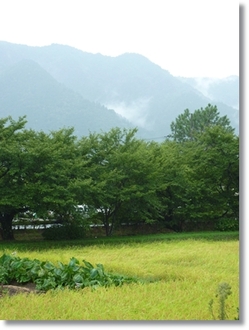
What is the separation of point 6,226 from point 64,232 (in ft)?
5.11

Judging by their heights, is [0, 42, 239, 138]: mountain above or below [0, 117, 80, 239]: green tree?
above

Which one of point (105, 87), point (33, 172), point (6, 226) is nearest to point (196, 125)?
point (33, 172)

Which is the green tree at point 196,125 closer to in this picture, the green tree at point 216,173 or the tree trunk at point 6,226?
the green tree at point 216,173

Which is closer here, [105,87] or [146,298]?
[146,298]

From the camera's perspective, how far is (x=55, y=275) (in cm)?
509

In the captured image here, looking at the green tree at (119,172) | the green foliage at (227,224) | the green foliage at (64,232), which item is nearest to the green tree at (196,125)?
the green tree at (119,172)

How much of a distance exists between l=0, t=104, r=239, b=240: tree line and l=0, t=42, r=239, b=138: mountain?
3096mm

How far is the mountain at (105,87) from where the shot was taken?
239 inches

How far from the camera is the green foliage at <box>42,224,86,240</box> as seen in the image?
11.9 metres

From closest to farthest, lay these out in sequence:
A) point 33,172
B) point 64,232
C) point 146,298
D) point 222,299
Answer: point 222,299
point 146,298
point 33,172
point 64,232

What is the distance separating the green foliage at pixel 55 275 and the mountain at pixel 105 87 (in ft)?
7.68

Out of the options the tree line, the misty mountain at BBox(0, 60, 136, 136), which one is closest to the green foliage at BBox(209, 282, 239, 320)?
the misty mountain at BBox(0, 60, 136, 136)

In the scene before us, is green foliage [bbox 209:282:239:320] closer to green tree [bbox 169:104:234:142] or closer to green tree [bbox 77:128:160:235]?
green tree [bbox 169:104:234:142]

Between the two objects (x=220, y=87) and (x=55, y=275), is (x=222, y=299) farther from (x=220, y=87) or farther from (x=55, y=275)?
(x=220, y=87)
